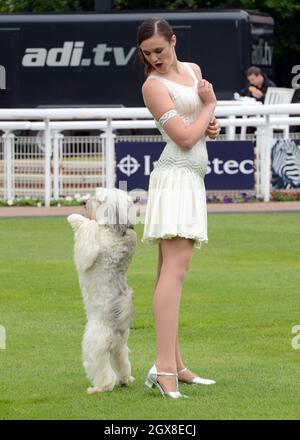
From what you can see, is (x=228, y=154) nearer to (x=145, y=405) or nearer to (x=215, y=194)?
(x=215, y=194)

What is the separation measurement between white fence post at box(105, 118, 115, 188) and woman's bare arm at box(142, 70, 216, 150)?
483 inches

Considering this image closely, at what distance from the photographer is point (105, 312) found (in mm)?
7812

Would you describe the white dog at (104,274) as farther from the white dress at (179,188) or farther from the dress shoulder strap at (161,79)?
the dress shoulder strap at (161,79)

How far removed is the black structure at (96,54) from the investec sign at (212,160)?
12.2 metres

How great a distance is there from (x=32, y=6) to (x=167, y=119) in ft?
113

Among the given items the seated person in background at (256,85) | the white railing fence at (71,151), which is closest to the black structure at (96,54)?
the seated person in background at (256,85)

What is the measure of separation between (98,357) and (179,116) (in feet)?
4.49

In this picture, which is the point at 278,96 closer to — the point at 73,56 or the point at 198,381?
the point at 73,56

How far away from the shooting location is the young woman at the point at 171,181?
25.0 feet

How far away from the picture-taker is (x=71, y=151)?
2056 centimetres

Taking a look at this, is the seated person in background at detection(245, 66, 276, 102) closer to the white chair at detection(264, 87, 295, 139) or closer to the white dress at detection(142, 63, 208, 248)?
the white chair at detection(264, 87, 295, 139)

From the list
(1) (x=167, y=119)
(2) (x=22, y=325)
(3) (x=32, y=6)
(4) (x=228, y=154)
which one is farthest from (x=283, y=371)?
(3) (x=32, y=6)

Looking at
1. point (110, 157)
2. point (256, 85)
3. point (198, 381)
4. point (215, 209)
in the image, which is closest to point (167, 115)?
point (198, 381)

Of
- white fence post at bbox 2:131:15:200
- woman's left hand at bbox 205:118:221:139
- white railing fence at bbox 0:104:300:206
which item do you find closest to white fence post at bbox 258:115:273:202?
white railing fence at bbox 0:104:300:206
